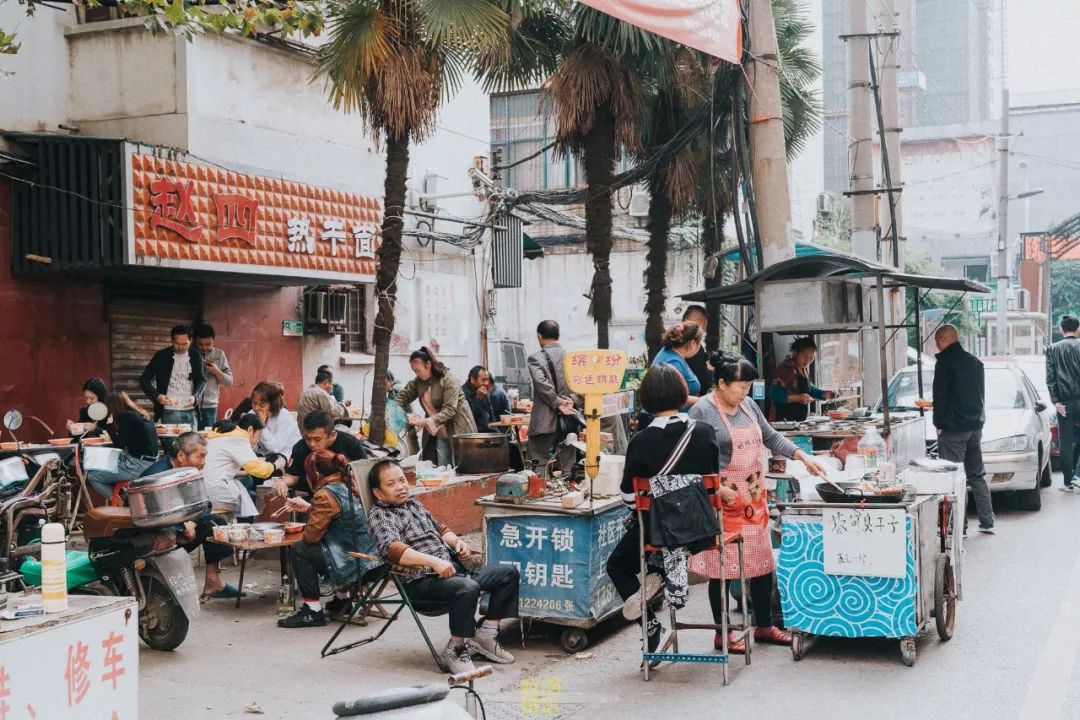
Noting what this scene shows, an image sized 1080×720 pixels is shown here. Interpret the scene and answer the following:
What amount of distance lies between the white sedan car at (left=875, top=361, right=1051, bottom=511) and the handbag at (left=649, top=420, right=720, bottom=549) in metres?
7.02

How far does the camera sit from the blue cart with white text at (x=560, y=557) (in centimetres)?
714

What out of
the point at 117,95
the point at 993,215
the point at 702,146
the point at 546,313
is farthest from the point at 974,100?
the point at 117,95

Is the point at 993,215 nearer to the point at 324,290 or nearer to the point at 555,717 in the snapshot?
the point at 324,290

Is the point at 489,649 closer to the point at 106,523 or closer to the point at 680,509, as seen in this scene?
the point at 680,509

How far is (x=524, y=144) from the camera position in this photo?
29938mm

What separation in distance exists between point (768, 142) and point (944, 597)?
5895 mm

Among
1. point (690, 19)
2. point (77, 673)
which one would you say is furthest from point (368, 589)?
point (690, 19)

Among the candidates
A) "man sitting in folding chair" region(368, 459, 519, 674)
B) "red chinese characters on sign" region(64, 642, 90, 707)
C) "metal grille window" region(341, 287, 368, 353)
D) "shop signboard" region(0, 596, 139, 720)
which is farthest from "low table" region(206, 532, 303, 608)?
"metal grille window" region(341, 287, 368, 353)

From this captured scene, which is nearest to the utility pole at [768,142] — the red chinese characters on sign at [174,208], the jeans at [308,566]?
the jeans at [308,566]

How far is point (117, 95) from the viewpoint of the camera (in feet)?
44.9

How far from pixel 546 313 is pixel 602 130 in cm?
1638

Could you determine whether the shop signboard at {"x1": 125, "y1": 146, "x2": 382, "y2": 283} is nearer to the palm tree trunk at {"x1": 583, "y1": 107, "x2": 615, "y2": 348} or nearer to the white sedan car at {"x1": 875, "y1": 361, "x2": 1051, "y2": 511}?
the palm tree trunk at {"x1": 583, "y1": 107, "x2": 615, "y2": 348}

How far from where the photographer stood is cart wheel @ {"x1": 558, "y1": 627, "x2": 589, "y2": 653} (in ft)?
23.5

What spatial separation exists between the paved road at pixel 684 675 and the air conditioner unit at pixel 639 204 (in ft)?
68.9
